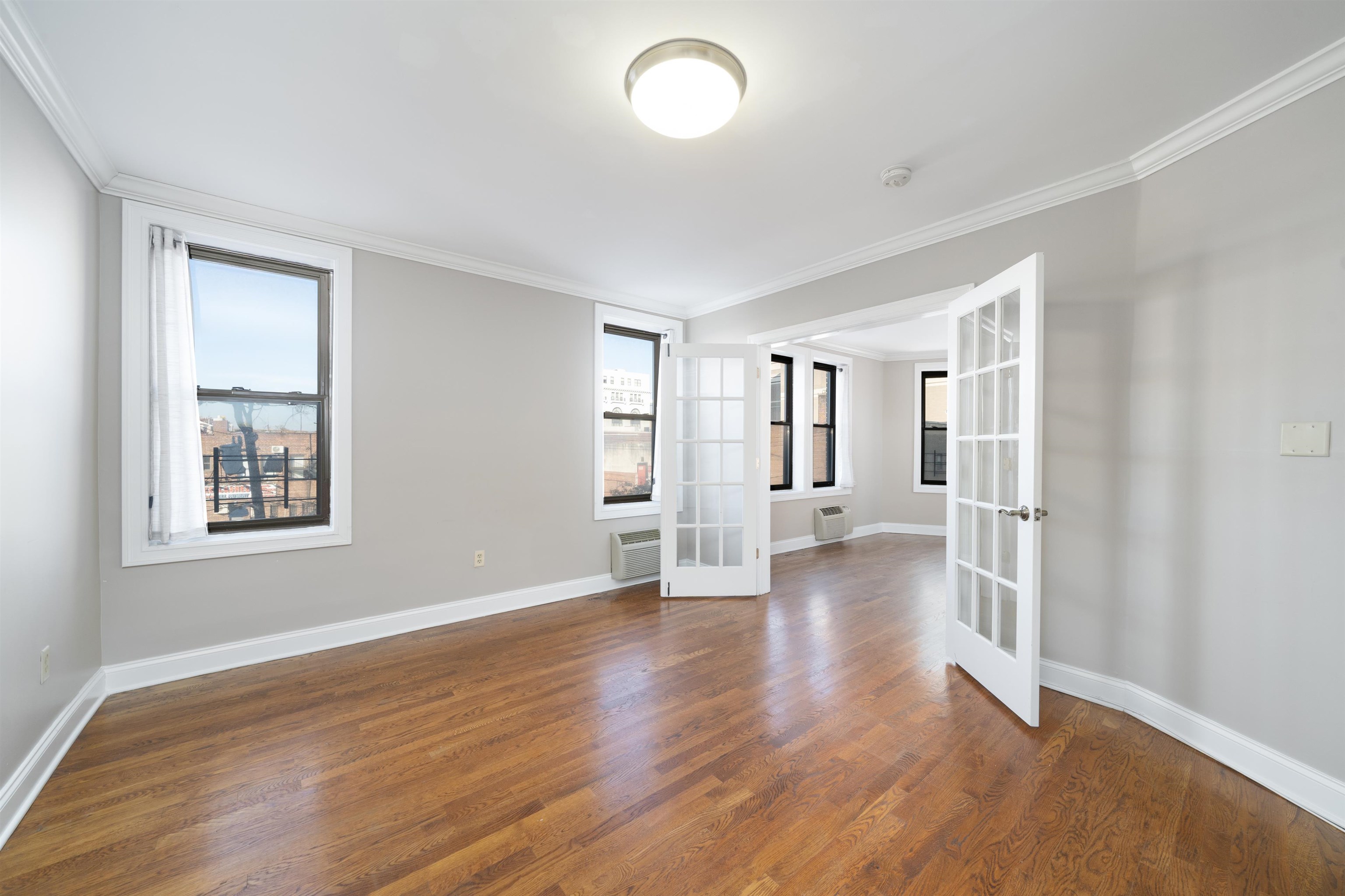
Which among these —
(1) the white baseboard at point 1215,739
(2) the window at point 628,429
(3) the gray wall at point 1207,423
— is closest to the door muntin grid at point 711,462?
(2) the window at point 628,429

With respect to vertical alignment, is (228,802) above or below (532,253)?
below

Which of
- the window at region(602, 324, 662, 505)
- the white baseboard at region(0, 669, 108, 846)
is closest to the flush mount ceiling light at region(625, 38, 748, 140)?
the window at region(602, 324, 662, 505)

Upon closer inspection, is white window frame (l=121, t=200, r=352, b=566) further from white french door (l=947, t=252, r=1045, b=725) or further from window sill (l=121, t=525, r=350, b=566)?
white french door (l=947, t=252, r=1045, b=725)

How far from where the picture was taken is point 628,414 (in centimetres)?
480

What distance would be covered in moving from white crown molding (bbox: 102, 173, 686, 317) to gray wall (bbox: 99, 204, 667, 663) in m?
0.07

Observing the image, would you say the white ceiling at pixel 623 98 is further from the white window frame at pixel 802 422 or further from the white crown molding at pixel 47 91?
the white window frame at pixel 802 422

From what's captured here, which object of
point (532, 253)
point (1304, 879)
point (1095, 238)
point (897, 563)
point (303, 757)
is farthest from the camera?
point (897, 563)

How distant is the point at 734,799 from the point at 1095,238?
3051mm

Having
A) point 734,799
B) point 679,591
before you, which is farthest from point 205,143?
point 679,591

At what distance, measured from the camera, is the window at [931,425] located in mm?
7438

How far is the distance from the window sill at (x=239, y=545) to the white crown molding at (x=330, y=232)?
179 cm

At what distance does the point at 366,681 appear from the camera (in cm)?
279

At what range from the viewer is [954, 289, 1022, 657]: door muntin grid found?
250cm

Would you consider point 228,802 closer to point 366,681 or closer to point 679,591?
point 366,681
